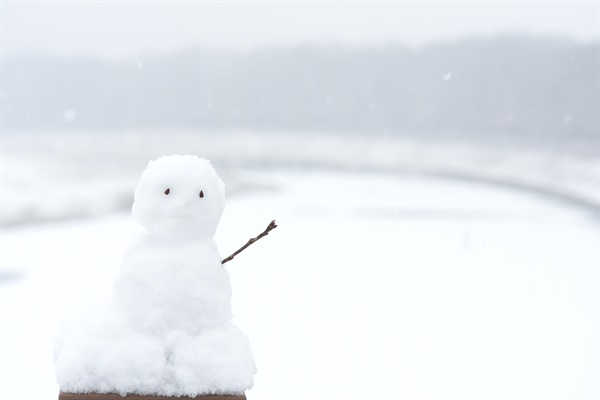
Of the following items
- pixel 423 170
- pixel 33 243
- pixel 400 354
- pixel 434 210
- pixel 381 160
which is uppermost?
pixel 381 160

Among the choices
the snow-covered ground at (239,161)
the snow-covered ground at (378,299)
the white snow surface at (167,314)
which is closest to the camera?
the white snow surface at (167,314)

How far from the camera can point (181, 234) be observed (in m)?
3.15

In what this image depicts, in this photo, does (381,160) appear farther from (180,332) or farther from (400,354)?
(180,332)

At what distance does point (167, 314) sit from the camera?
3.11 meters

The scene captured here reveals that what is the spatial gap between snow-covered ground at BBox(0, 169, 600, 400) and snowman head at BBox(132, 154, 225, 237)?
765 millimetres

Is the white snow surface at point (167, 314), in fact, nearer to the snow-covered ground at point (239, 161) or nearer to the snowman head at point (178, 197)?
the snowman head at point (178, 197)

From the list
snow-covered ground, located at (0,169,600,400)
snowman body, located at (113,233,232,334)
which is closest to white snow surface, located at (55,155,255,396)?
snowman body, located at (113,233,232,334)

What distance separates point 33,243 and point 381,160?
2995cm

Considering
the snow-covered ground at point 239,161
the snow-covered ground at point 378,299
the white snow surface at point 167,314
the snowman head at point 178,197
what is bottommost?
Result: the white snow surface at point 167,314

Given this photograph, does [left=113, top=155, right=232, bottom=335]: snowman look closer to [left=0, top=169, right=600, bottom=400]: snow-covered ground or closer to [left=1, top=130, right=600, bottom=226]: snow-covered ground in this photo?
[left=0, top=169, right=600, bottom=400]: snow-covered ground

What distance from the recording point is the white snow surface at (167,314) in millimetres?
3076

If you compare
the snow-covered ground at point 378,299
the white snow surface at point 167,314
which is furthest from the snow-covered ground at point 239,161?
the white snow surface at point 167,314

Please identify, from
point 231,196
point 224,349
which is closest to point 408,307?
point 224,349

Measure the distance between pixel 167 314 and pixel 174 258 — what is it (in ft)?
0.87
